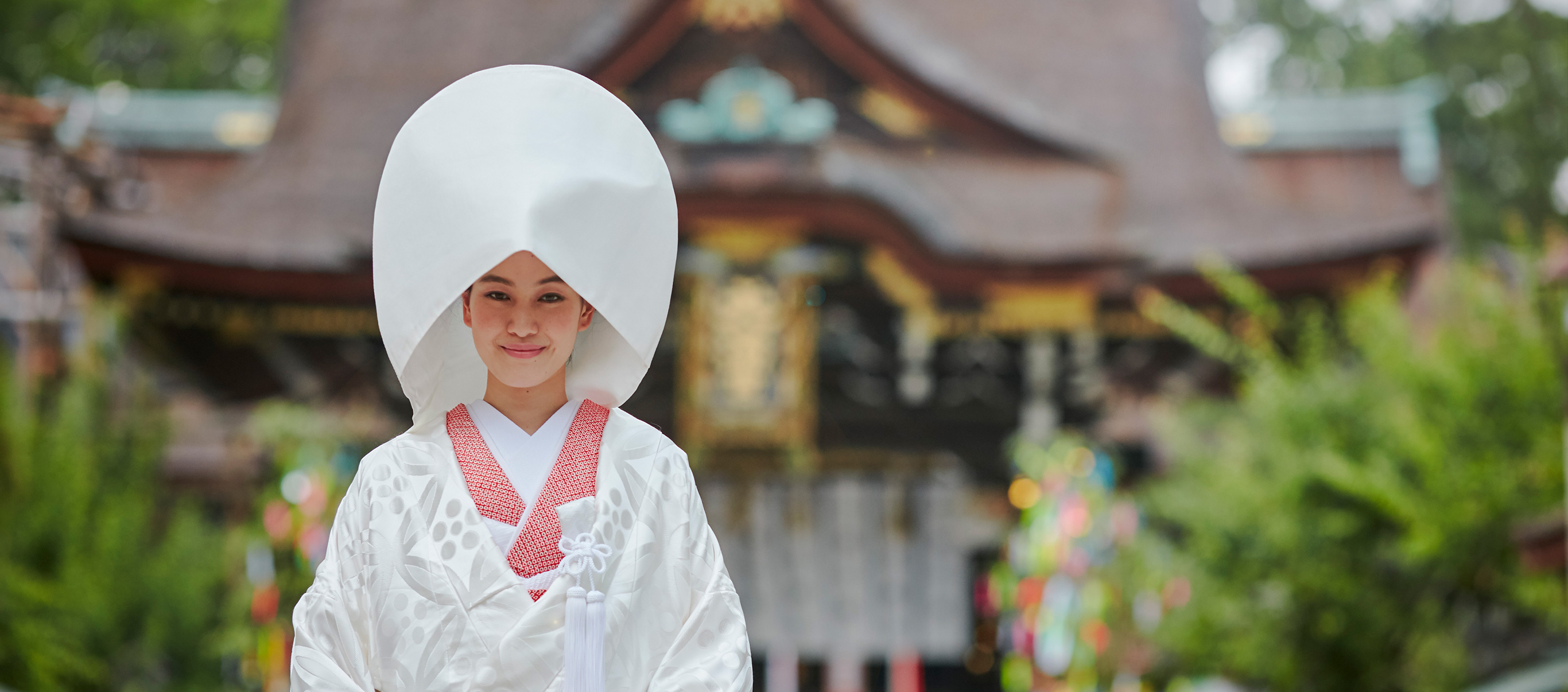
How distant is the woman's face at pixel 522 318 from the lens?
1466mm

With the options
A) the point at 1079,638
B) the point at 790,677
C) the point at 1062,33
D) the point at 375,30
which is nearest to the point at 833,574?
the point at 790,677

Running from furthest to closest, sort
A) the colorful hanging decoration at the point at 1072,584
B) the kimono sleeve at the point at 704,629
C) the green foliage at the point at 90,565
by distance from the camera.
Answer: the colorful hanging decoration at the point at 1072,584, the green foliage at the point at 90,565, the kimono sleeve at the point at 704,629

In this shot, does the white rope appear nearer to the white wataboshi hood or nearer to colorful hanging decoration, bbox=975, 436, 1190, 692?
the white wataboshi hood

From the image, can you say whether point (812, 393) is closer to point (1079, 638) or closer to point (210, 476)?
point (1079, 638)

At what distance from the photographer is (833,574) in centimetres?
762

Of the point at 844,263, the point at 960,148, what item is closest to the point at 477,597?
the point at 844,263

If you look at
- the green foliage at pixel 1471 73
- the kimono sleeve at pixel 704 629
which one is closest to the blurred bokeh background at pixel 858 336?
the kimono sleeve at pixel 704 629

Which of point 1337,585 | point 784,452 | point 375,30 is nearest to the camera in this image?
point 1337,585

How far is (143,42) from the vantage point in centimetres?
1521

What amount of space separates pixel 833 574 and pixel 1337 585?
3216mm

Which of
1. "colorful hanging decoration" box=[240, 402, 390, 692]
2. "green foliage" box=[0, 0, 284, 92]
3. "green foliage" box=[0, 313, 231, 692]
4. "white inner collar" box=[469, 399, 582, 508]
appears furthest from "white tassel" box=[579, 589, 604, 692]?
"green foliage" box=[0, 0, 284, 92]

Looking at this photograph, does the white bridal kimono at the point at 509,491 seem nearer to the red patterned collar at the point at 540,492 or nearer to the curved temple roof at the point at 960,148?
the red patterned collar at the point at 540,492

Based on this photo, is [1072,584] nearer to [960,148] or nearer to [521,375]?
[960,148]

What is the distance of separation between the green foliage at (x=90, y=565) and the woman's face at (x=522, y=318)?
488 cm
